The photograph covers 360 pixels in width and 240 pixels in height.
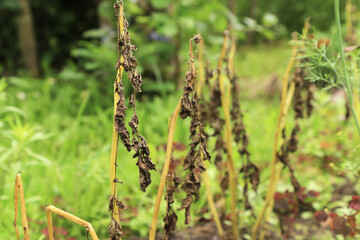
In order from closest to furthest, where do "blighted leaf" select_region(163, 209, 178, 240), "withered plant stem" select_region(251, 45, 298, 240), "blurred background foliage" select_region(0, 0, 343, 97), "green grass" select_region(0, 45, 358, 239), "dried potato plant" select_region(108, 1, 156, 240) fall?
"dried potato plant" select_region(108, 1, 156, 240) < "blighted leaf" select_region(163, 209, 178, 240) < "withered plant stem" select_region(251, 45, 298, 240) < "green grass" select_region(0, 45, 358, 239) < "blurred background foliage" select_region(0, 0, 343, 97)

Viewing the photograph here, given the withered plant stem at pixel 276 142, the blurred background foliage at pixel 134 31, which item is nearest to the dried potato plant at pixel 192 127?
the withered plant stem at pixel 276 142

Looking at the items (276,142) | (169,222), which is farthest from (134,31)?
(169,222)

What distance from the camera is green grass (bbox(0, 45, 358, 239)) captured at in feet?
5.59

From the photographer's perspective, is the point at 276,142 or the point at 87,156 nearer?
the point at 276,142

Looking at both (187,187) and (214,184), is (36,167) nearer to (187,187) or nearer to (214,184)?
(214,184)

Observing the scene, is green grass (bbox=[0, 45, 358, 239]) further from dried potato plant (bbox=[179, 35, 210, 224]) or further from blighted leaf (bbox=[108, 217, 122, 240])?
blighted leaf (bbox=[108, 217, 122, 240])

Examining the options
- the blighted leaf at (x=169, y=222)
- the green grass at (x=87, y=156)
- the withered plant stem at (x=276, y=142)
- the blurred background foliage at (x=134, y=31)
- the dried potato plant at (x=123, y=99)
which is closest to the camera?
the dried potato plant at (x=123, y=99)

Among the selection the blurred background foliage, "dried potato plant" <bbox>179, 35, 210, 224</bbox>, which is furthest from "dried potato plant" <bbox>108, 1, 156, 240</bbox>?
the blurred background foliage

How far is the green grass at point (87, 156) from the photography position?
170cm

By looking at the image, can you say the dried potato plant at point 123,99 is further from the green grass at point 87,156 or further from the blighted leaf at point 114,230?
the green grass at point 87,156

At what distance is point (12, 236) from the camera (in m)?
1.48

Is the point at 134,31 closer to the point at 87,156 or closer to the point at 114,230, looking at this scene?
the point at 87,156

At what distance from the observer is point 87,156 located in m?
2.37

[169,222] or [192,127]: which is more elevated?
[192,127]
